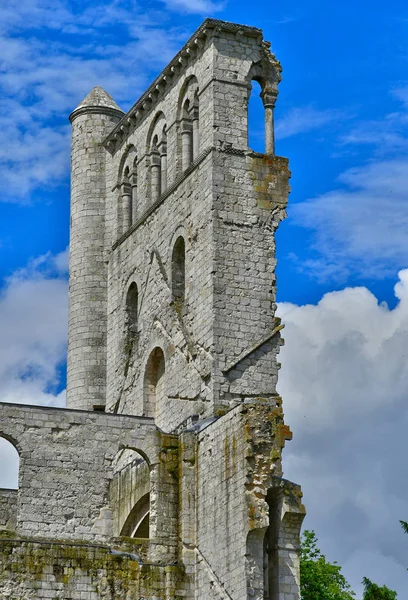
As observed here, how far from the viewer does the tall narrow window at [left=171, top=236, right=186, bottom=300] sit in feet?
117

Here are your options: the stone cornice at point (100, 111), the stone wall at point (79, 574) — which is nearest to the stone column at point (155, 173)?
the stone cornice at point (100, 111)

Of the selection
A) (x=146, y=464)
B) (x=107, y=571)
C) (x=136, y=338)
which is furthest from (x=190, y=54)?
(x=107, y=571)

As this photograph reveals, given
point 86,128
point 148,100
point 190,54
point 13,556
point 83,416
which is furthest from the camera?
point 86,128

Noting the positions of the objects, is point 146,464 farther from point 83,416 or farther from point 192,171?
point 192,171

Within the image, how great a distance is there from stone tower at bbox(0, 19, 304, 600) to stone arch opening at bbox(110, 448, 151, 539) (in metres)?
0.04

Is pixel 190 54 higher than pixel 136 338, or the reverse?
pixel 190 54

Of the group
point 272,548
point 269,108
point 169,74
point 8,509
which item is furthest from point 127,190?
point 272,548

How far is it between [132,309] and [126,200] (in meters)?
2.95

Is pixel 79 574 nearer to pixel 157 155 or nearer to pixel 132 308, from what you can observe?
pixel 132 308

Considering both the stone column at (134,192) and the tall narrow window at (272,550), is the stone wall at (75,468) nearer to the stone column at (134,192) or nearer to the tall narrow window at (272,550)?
the tall narrow window at (272,550)

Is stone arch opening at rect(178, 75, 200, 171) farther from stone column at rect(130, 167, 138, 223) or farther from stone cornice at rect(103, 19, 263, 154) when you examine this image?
stone column at rect(130, 167, 138, 223)

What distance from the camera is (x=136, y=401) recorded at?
Result: 3725 centimetres

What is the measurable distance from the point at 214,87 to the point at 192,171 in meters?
1.87

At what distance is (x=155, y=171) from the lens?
38375 mm
